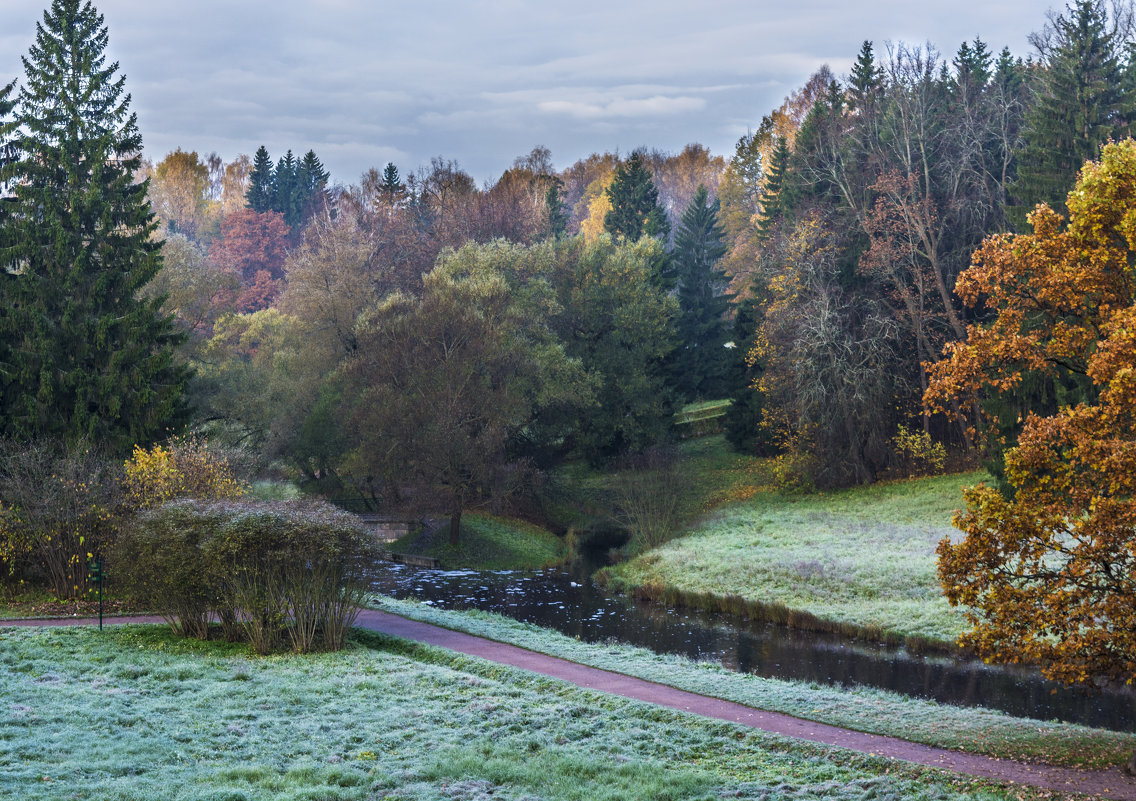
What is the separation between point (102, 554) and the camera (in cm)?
2189

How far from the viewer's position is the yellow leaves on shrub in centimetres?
2172

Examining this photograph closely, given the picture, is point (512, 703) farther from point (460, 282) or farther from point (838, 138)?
point (838, 138)

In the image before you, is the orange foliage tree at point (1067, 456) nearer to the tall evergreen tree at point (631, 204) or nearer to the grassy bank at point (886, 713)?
the grassy bank at point (886, 713)

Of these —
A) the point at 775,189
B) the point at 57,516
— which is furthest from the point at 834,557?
the point at 775,189

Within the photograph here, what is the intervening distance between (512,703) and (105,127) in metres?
25.6

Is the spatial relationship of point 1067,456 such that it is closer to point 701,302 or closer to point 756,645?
point 756,645

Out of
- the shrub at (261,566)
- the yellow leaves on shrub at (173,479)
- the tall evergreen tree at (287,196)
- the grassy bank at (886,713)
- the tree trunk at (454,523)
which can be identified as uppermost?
the tall evergreen tree at (287,196)

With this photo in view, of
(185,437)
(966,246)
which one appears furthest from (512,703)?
(966,246)

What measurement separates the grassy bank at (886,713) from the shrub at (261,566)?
345 cm

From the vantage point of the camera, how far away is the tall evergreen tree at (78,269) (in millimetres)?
26781

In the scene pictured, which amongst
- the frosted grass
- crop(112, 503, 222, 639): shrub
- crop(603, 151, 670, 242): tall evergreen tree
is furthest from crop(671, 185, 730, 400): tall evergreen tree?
crop(112, 503, 222, 639): shrub

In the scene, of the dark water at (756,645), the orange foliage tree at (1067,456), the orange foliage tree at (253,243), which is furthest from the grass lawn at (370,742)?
the orange foliage tree at (253,243)

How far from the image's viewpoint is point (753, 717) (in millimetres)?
12828

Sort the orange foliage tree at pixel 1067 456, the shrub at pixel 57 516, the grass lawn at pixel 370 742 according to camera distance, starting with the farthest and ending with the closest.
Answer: the shrub at pixel 57 516 < the orange foliage tree at pixel 1067 456 < the grass lawn at pixel 370 742
